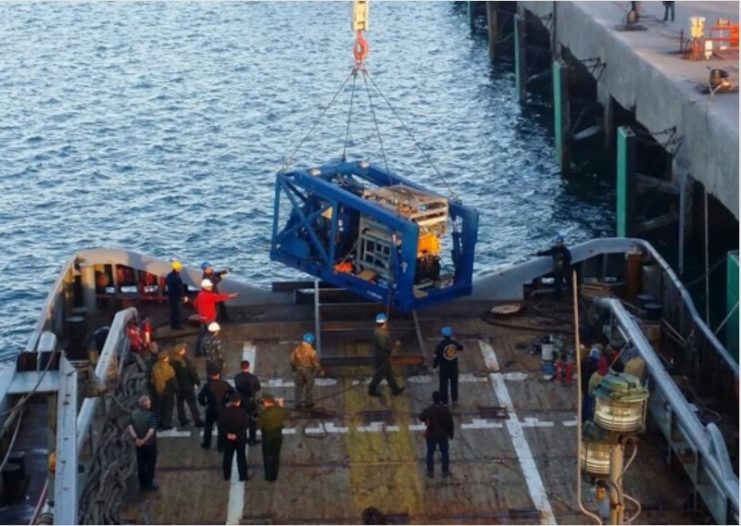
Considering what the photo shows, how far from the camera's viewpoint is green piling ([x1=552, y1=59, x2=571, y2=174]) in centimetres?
4878

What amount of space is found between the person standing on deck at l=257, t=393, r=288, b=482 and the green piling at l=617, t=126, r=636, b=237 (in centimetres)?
2050

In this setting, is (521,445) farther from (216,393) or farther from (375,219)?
(375,219)

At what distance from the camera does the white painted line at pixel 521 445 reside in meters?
20.3

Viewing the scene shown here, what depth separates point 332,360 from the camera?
81.4 ft

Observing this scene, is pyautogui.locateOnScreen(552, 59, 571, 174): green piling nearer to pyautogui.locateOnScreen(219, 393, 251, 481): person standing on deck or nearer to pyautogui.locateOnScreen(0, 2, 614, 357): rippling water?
pyautogui.locateOnScreen(0, 2, 614, 357): rippling water

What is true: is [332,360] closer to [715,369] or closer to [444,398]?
[444,398]

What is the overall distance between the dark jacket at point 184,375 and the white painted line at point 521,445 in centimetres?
469

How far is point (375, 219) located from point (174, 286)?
142 inches

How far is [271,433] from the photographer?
20.5 m

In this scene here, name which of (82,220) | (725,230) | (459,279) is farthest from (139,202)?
(459,279)

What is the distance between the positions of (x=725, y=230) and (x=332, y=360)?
17.0m

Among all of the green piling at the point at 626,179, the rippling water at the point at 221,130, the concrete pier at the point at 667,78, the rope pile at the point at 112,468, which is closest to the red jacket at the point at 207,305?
the rope pile at the point at 112,468

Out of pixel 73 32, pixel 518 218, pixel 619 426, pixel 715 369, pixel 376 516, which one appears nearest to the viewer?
pixel 619 426

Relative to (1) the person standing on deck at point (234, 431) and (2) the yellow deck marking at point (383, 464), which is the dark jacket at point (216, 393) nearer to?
(1) the person standing on deck at point (234, 431)
